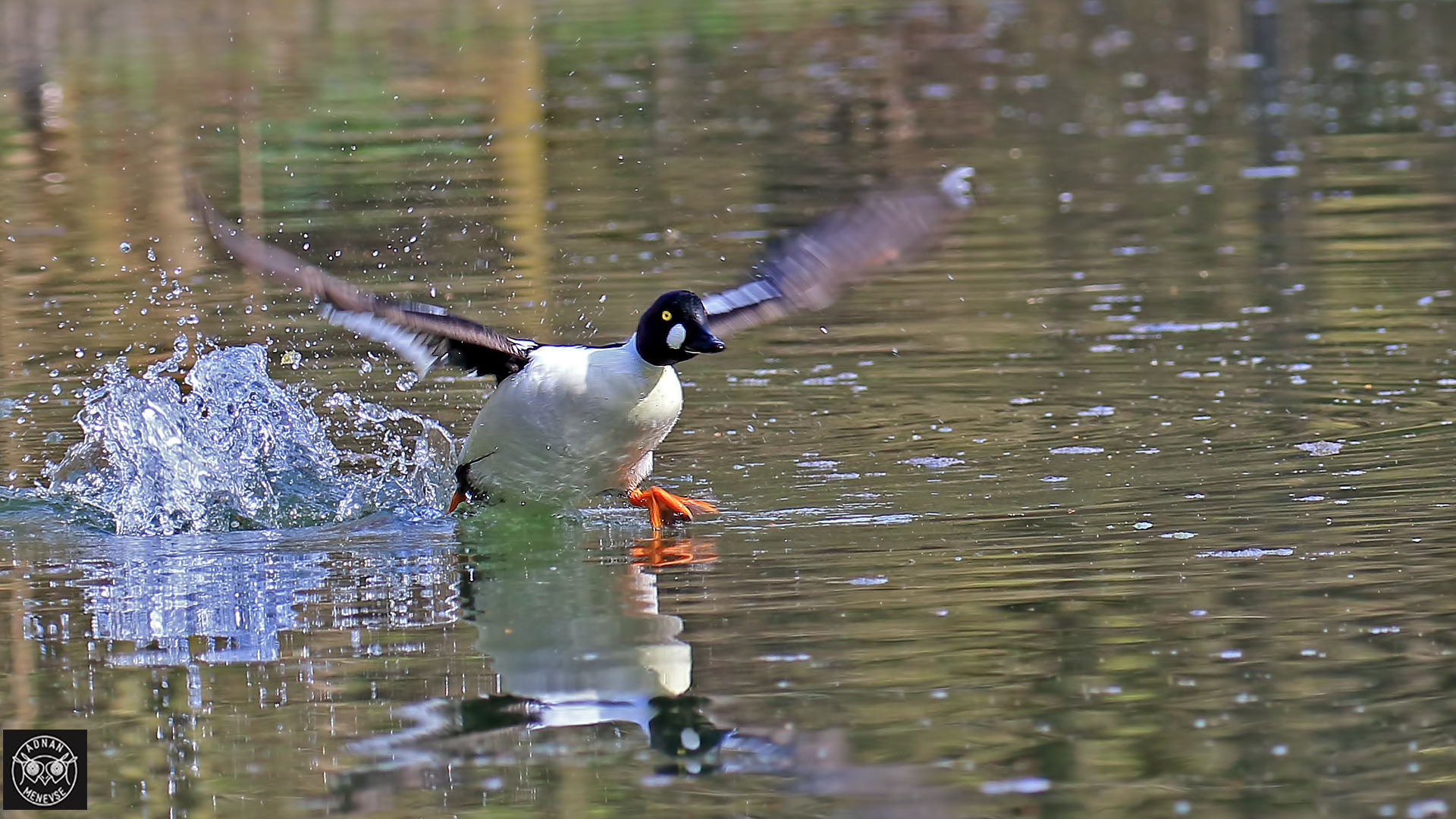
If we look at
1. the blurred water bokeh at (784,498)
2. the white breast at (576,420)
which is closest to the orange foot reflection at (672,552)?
the blurred water bokeh at (784,498)

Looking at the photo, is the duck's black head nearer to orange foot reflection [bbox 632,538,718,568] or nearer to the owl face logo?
orange foot reflection [bbox 632,538,718,568]

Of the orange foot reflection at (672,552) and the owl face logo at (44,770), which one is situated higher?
the orange foot reflection at (672,552)

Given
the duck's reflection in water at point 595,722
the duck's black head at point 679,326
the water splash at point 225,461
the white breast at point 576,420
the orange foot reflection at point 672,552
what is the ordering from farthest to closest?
the water splash at point 225,461
the white breast at point 576,420
the duck's black head at point 679,326
the orange foot reflection at point 672,552
the duck's reflection in water at point 595,722

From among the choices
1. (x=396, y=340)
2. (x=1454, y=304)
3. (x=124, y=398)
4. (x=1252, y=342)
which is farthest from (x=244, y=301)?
(x=1454, y=304)

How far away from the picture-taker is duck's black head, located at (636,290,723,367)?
339 inches

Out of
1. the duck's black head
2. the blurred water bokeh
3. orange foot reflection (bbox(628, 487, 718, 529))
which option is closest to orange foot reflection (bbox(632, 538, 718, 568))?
the blurred water bokeh

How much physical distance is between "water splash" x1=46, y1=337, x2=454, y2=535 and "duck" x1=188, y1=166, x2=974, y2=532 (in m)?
0.84

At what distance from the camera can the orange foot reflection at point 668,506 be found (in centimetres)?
898

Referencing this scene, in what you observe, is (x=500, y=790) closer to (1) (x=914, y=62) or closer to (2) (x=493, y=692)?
(2) (x=493, y=692)

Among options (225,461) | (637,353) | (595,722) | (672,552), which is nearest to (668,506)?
(672,552)

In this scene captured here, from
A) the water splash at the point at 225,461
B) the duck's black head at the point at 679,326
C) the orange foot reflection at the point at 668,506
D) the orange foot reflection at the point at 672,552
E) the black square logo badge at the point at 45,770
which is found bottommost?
the black square logo badge at the point at 45,770

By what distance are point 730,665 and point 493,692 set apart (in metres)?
0.76

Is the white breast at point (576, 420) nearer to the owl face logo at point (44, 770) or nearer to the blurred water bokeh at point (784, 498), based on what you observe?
the blurred water bokeh at point (784, 498)

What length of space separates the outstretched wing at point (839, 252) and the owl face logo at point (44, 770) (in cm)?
361
